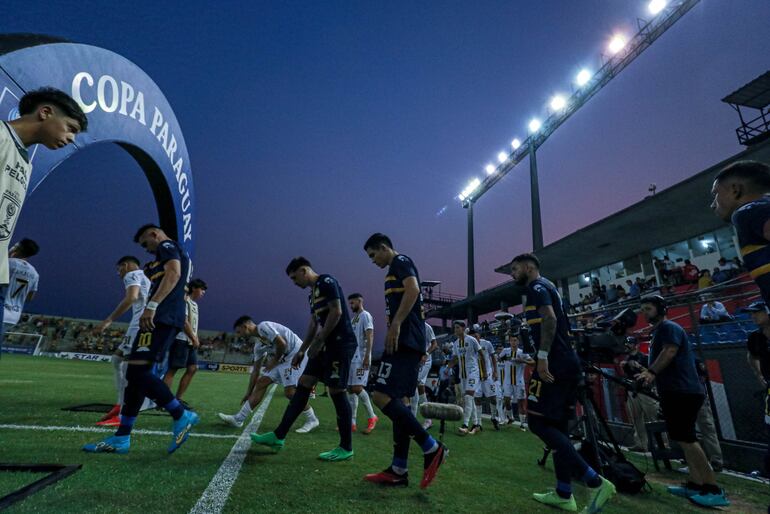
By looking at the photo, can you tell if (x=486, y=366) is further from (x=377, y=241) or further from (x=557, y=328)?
(x=377, y=241)

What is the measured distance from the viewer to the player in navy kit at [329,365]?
12.9ft

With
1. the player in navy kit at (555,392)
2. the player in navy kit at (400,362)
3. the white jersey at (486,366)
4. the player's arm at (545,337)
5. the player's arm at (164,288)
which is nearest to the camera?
the player in navy kit at (555,392)

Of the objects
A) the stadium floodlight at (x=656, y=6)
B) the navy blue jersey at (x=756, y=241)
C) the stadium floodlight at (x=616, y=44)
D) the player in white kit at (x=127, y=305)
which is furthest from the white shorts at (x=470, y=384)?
the stadium floodlight at (x=656, y=6)

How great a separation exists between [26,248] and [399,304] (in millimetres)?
5352

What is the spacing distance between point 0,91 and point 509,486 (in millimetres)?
6002

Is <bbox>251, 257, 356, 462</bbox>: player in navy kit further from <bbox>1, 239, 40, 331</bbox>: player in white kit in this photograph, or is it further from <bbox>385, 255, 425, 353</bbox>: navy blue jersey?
<bbox>1, 239, 40, 331</bbox>: player in white kit

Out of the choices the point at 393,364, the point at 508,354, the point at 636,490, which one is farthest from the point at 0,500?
the point at 508,354

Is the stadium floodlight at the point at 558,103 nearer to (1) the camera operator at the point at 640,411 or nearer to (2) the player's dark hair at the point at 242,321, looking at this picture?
(1) the camera operator at the point at 640,411

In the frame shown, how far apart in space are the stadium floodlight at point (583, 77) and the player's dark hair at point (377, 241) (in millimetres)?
25087

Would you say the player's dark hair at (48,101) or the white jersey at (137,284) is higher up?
the player's dark hair at (48,101)

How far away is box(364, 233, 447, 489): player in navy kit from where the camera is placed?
316cm

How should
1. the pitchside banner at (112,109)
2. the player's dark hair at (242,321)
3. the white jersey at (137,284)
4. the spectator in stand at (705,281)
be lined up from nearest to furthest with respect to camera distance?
the pitchside banner at (112,109)
the white jersey at (137,284)
the player's dark hair at (242,321)
the spectator in stand at (705,281)

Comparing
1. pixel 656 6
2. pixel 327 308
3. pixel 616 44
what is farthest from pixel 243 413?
pixel 616 44

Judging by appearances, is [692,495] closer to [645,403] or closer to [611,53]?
[645,403]
